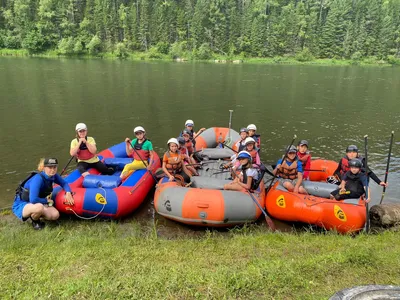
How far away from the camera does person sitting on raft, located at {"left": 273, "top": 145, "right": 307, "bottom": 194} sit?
261 inches

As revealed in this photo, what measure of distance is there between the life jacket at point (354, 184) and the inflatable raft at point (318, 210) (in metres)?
0.25

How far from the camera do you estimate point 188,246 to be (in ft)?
15.6

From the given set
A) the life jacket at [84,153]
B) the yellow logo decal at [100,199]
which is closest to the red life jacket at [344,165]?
the yellow logo decal at [100,199]

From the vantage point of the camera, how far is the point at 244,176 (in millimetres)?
6410

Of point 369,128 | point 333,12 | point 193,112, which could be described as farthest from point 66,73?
point 333,12

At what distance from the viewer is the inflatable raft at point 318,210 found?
573cm

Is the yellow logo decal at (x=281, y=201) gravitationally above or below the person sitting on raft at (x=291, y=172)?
below

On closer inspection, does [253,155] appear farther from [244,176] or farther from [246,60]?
[246,60]

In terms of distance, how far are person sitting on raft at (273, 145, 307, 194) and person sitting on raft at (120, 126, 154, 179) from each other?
120 inches

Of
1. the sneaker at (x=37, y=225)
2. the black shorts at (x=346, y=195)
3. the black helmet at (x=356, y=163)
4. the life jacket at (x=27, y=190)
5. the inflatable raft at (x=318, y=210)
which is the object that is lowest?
the sneaker at (x=37, y=225)

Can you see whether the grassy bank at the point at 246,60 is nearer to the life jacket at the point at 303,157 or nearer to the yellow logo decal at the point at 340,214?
the life jacket at the point at 303,157

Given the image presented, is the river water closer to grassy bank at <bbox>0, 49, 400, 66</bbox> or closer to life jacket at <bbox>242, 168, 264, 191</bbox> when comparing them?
life jacket at <bbox>242, 168, 264, 191</bbox>

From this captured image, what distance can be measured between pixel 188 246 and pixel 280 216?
233 cm

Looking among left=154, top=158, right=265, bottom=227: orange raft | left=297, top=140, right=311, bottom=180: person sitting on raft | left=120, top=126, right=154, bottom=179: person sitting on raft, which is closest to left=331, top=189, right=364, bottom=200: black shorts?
left=297, top=140, right=311, bottom=180: person sitting on raft
